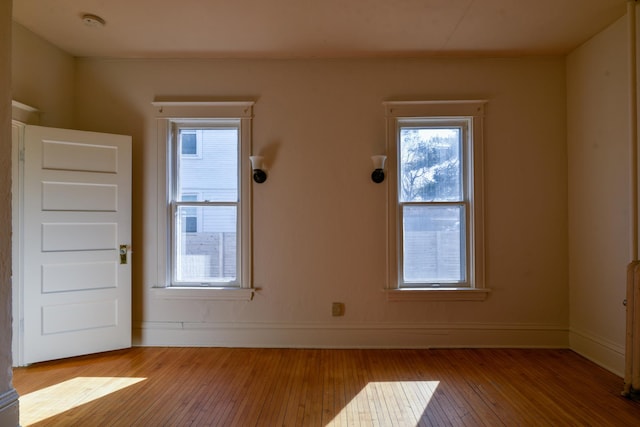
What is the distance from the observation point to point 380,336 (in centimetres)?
332

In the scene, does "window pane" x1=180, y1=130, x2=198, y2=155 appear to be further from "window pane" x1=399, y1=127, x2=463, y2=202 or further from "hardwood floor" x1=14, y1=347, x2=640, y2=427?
"window pane" x1=399, y1=127, x2=463, y2=202

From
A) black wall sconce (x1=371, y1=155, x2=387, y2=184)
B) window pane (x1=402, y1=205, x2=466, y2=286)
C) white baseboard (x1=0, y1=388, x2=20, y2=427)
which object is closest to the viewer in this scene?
white baseboard (x1=0, y1=388, x2=20, y2=427)

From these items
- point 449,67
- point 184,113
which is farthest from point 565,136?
point 184,113

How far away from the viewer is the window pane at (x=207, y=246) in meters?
3.43

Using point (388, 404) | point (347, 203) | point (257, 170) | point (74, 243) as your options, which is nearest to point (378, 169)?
point (347, 203)

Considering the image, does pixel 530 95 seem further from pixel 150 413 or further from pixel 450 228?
pixel 150 413

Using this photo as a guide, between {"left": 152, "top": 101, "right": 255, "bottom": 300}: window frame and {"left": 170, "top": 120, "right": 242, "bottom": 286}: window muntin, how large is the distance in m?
0.05

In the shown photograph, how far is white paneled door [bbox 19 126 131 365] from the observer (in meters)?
2.93

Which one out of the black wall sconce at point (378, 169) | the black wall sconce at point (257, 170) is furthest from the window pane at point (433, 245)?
the black wall sconce at point (257, 170)

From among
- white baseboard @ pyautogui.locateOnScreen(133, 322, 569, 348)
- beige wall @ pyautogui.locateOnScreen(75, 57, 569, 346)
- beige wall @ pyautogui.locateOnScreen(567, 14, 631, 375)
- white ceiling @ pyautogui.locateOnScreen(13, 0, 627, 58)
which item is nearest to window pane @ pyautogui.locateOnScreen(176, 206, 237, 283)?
beige wall @ pyautogui.locateOnScreen(75, 57, 569, 346)

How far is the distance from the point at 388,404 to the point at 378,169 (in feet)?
6.33

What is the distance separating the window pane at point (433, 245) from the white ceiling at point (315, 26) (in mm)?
1511

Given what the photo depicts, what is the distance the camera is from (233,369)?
9.37 ft

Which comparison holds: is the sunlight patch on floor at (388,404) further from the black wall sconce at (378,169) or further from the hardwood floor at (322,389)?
the black wall sconce at (378,169)
